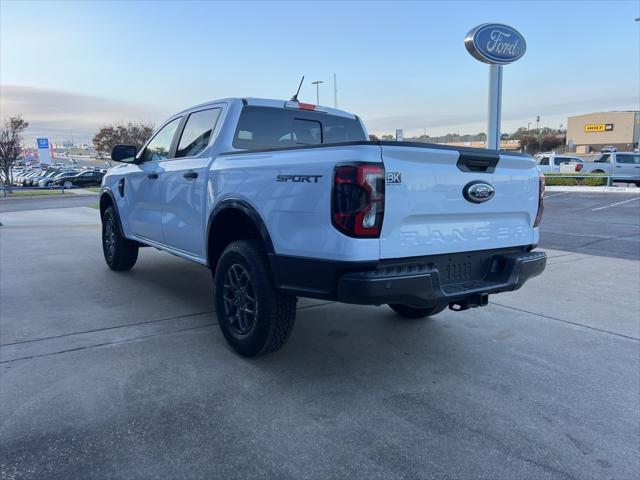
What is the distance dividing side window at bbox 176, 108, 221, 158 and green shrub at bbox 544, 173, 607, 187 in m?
21.9

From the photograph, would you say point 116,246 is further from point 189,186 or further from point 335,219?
point 335,219

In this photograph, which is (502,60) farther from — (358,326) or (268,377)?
(268,377)

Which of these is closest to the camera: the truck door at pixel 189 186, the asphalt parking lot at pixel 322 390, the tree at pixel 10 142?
the asphalt parking lot at pixel 322 390

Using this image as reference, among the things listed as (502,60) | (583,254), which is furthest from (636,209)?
(583,254)

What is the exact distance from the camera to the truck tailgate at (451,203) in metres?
2.87

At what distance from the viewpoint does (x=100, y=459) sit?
251 centimetres

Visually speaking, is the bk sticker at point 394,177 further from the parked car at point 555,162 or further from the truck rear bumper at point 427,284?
the parked car at point 555,162

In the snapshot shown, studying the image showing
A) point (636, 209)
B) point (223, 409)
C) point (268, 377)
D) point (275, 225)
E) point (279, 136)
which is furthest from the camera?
point (636, 209)

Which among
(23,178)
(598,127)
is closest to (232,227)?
(23,178)

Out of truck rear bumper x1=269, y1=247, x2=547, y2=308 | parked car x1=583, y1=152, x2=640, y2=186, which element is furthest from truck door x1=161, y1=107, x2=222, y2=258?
parked car x1=583, y1=152, x2=640, y2=186

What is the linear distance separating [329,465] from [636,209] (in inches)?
635

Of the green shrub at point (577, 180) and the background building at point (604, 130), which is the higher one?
the background building at point (604, 130)

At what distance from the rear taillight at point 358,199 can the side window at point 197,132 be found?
206 centimetres

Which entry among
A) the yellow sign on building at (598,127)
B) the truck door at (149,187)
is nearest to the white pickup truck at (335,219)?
the truck door at (149,187)
